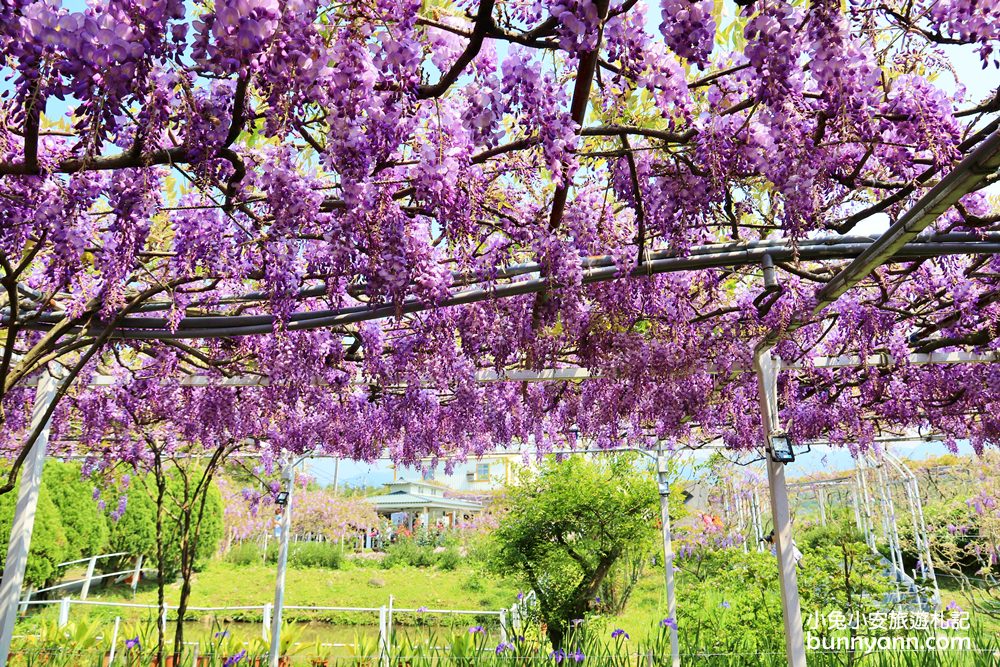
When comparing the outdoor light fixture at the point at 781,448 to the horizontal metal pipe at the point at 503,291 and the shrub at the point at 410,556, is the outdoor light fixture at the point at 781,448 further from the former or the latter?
the shrub at the point at 410,556

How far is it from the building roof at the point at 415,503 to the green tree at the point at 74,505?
11.8 metres

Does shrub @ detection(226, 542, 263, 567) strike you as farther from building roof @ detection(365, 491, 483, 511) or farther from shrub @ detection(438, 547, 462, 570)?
building roof @ detection(365, 491, 483, 511)

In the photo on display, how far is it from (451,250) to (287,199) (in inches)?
30.6

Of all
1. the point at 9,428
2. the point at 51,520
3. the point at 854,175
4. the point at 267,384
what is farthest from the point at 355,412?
the point at 51,520

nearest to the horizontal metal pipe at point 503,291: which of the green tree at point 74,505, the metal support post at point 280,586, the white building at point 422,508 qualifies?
the metal support post at point 280,586

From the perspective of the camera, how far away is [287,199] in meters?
2.06

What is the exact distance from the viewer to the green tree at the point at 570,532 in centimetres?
642

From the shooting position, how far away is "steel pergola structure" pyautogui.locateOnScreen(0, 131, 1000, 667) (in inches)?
84.0

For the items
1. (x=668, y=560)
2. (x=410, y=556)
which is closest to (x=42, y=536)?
(x=410, y=556)

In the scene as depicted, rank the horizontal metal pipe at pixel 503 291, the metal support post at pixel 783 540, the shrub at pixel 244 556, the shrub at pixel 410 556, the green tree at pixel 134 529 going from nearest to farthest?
the horizontal metal pipe at pixel 503 291 < the metal support post at pixel 783 540 < the green tree at pixel 134 529 < the shrub at pixel 244 556 < the shrub at pixel 410 556

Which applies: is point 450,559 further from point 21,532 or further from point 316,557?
point 21,532

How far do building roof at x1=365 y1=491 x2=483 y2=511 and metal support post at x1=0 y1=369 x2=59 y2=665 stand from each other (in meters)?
19.0

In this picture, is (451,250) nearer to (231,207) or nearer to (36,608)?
(231,207)

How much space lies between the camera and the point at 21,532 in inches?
147
